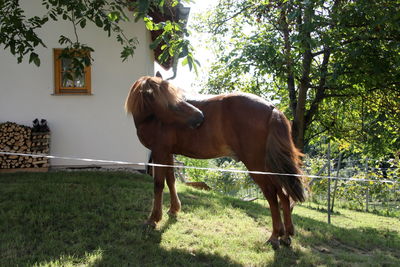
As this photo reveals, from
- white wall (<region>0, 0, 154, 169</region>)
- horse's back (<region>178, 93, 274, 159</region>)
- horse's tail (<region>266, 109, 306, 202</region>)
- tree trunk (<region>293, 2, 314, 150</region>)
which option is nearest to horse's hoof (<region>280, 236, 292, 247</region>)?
horse's tail (<region>266, 109, 306, 202</region>)

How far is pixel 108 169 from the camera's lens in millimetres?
8156

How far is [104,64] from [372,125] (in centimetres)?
634

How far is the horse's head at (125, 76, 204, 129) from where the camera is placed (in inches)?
173

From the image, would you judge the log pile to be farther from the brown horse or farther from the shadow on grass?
the brown horse

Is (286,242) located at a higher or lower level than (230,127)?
lower

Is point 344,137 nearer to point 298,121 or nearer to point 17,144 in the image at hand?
point 298,121

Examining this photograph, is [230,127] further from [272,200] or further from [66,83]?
[66,83]

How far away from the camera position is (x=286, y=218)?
422 cm

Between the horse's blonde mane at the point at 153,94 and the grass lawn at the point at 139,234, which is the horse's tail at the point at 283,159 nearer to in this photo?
the grass lawn at the point at 139,234

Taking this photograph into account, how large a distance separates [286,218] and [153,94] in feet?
7.36

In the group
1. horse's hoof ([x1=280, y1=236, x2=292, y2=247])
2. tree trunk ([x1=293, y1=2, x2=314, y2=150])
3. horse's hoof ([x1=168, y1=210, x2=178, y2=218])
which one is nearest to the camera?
horse's hoof ([x1=280, y1=236, x2=292, y2=247])

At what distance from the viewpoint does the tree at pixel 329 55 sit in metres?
5.66

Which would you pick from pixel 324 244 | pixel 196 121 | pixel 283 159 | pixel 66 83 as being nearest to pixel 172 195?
pixel 196 121

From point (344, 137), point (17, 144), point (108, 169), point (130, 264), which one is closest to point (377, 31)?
→ point (344, 137)
